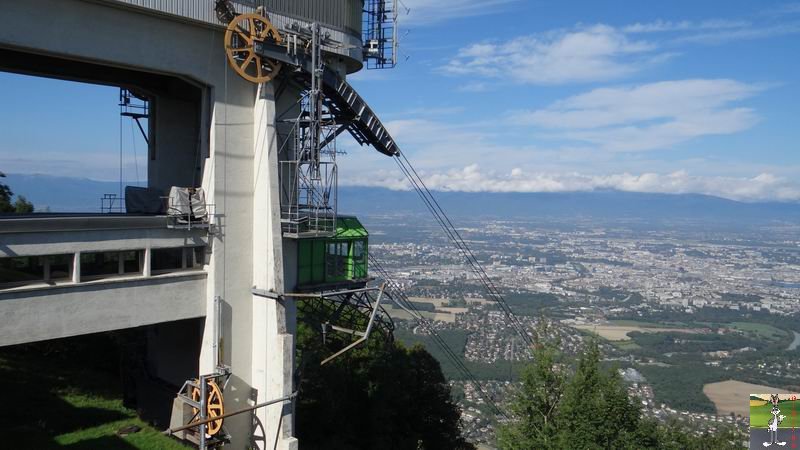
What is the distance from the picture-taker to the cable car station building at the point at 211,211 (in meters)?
10.9

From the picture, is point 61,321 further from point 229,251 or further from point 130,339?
point 130,339

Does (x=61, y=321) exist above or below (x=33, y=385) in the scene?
above

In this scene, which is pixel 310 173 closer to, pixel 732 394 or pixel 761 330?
pixel 732 394

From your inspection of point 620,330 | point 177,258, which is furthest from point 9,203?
point 620,330

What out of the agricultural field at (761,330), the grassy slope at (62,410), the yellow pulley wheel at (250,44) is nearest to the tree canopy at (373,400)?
the grassy slope at (62,410)

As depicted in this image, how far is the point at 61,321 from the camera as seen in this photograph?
1085 centimetres

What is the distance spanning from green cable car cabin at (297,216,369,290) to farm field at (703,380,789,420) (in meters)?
55.6

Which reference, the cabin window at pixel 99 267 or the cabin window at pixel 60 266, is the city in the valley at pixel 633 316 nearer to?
the cabin window at pixel 99 267

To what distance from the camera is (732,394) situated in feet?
219

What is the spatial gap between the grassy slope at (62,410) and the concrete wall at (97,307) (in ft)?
9.18

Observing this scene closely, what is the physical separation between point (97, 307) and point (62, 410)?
5162 millimetres

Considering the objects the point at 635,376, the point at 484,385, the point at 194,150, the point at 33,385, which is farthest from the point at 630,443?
the point at 635,376

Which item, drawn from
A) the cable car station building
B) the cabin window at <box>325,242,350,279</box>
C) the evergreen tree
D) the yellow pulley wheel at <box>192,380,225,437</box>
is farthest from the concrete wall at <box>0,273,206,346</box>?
the evergreen tree

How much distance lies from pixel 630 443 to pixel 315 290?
9169 millimetres
